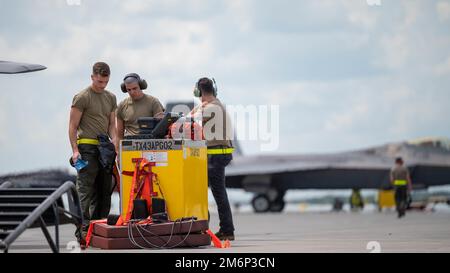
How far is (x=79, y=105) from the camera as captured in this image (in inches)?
409

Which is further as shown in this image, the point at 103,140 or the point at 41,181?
the point at 41,181

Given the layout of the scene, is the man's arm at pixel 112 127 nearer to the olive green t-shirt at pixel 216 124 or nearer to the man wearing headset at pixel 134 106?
the man wearing headset at pixel 134 106

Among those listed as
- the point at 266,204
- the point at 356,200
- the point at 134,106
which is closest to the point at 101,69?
the point at 134,106

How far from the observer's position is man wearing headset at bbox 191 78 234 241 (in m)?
10.7

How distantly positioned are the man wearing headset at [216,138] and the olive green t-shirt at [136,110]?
0.47 m

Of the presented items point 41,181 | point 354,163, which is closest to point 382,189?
point 354,163

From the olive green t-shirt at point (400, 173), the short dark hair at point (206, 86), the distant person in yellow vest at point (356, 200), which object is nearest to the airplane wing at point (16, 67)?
the short dark hair at point (206, 86)

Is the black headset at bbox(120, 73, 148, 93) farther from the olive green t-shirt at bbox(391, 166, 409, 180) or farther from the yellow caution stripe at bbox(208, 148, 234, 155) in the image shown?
the olive green t-shirt at bbox(391, 166, 409, 180)

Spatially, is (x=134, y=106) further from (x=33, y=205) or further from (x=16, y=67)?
(x=33, y=205)

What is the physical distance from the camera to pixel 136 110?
10.6m
